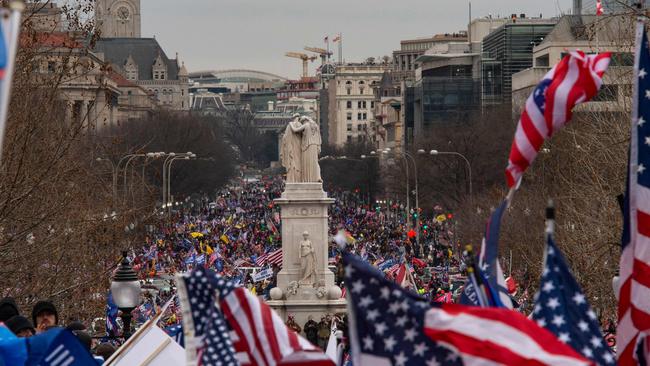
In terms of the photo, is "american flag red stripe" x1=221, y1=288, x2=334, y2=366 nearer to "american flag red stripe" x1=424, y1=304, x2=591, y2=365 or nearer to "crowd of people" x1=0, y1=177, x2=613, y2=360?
"american flag red stripe" x1=424, y1=304, x2=591, y2=365

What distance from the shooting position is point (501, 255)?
5669 cm

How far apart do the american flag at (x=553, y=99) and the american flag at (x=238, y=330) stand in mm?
1575

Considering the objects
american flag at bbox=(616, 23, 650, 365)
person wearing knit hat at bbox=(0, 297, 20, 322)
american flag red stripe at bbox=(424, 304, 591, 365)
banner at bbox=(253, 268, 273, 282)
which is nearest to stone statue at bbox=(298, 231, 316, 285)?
banner at bbox=(253, 268, 273, 282)

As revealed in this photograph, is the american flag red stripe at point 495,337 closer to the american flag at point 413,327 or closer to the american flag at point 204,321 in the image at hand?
the american flag at point 413,327

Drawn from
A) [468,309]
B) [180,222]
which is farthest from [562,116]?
[180,222]

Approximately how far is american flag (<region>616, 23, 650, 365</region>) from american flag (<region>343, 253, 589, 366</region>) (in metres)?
1.79

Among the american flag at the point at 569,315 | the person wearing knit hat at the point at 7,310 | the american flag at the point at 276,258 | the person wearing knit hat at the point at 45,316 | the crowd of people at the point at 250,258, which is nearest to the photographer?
the american flag at the point at 569,315

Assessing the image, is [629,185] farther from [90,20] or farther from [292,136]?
[292,136]

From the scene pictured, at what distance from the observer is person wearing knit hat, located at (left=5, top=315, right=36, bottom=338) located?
43.6 feet

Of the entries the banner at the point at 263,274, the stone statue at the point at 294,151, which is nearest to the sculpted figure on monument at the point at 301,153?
the stone statue at the point at 294,151

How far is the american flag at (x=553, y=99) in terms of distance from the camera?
32.6 ft

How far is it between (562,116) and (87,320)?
2430cm

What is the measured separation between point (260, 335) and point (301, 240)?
35.5 metres

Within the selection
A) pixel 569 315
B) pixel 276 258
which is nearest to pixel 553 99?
pixel 569 315
